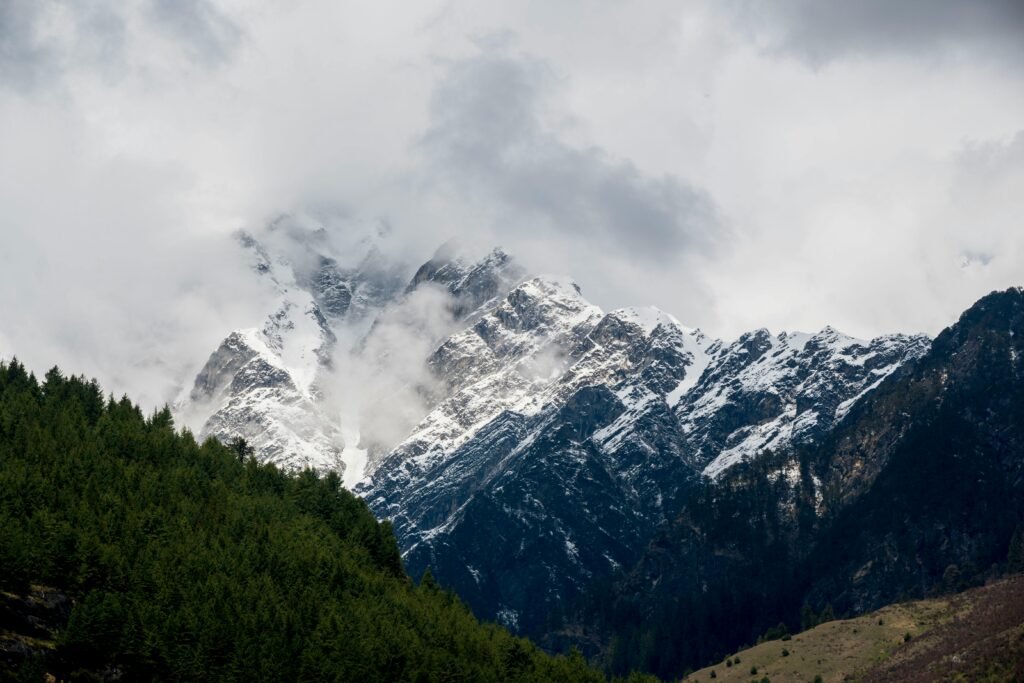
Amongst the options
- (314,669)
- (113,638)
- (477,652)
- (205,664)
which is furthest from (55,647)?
(477,652)

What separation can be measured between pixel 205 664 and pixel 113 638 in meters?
12.3

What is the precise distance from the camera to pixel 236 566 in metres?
190

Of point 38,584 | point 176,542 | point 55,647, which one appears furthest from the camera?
point 176,542

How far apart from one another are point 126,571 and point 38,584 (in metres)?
14.6

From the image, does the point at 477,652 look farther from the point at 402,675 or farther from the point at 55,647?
the point at 55,647

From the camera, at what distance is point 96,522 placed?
181 m

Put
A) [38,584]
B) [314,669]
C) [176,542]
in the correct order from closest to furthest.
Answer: [38,584], [314,669], [176,542]

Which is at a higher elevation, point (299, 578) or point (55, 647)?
point (299, 578)

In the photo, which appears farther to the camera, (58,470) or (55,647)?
(58,470)

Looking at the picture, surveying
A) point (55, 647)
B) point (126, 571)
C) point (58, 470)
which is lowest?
point (55, 647)

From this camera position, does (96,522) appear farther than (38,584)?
Yes

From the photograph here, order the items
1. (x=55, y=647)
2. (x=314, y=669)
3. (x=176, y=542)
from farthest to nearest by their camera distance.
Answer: (x=176, y=542) → (x=314, y=669) → (x=55, y=647)

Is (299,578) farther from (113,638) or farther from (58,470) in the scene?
(113,638)

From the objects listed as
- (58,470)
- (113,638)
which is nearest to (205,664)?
(113,638)
